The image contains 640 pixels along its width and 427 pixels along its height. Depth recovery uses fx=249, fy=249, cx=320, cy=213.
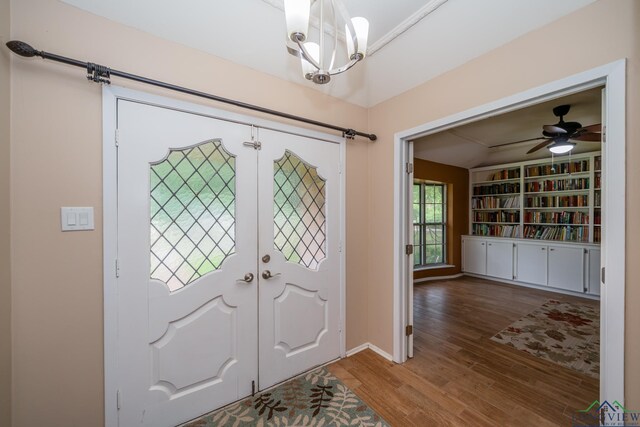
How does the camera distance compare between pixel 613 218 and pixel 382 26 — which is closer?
pixel 613 218

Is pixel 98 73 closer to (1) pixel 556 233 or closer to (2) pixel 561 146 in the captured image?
(2) pixel 561 146

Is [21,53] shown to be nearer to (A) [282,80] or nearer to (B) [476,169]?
(A) [282,80]

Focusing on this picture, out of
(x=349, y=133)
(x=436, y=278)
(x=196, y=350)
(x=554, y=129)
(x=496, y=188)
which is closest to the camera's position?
(x=196, y=350)

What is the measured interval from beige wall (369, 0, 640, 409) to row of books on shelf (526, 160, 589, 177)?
4278 mm

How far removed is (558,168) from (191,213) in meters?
6.07

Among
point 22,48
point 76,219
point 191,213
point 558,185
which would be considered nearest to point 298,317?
point 191,213

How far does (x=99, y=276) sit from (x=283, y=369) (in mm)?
1438

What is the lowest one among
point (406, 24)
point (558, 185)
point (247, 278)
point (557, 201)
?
point (247, 278)

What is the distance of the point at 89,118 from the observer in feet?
4.43

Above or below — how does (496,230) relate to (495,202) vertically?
below

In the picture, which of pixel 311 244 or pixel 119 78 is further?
pixel 311 244

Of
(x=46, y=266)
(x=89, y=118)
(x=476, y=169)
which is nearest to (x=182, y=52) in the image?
(x=89, y=118)

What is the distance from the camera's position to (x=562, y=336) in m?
2.79

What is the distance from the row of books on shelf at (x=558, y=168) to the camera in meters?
4.32
